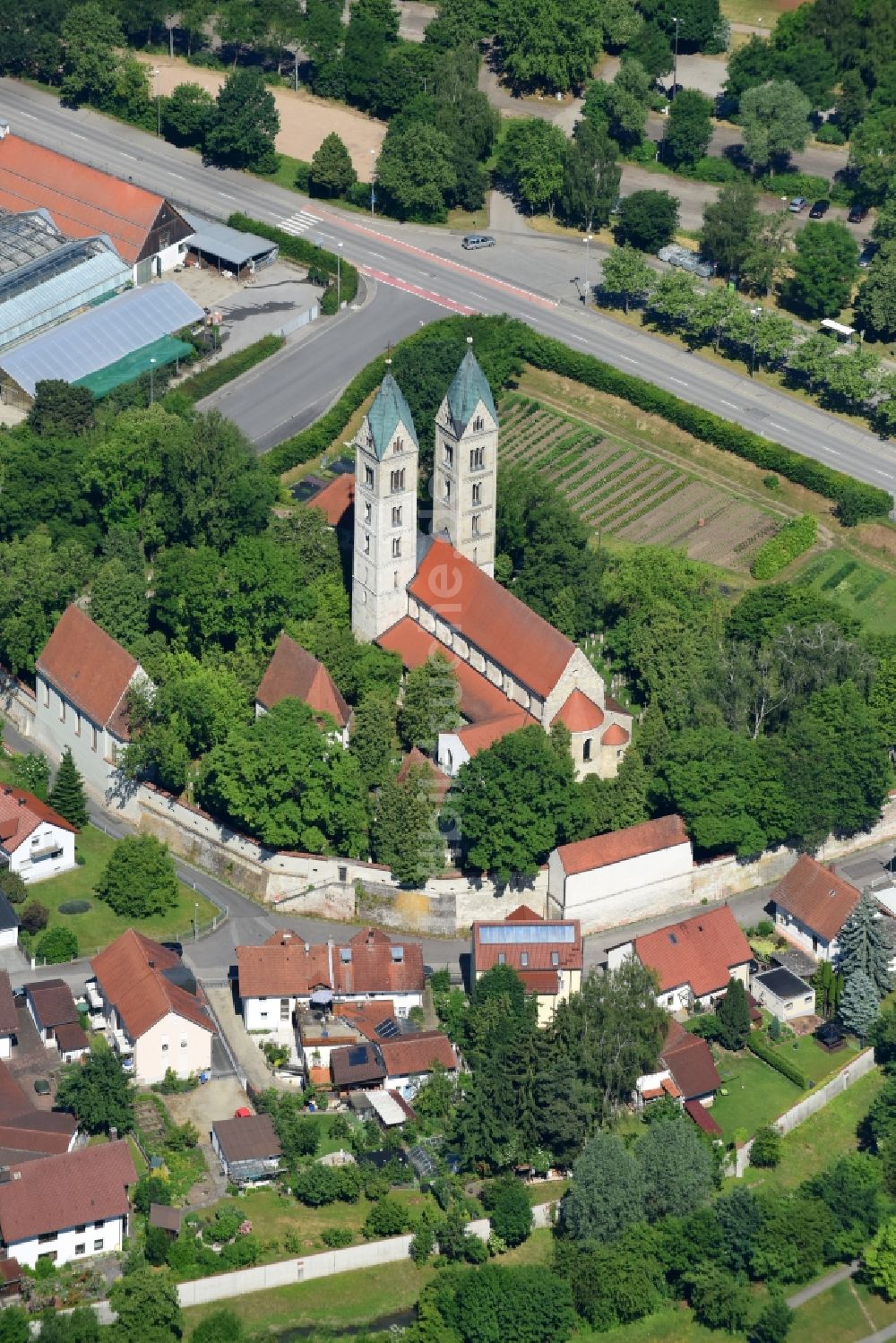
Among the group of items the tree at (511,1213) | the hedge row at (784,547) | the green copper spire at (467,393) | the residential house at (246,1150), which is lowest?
the tree at (511,1213)

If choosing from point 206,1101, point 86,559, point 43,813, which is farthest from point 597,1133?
point 86,559

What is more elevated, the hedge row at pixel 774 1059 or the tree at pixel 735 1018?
the tree at pixel 735 1018

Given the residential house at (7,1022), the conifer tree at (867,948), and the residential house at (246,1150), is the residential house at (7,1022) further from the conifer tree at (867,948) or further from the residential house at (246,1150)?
the conifer tree at (867,948)

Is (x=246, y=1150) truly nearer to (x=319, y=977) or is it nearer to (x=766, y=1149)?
(x=319, y=977)

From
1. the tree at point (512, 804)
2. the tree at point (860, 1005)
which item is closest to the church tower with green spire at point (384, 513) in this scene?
the tree at point (512, 804)

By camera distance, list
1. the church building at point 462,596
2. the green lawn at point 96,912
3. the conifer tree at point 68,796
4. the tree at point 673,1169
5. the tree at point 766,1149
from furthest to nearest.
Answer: the church building at point 462,596, the conifer tree at point 68,796, the green lawn at point 96,912, the tree at point 766,1149, the tree at point 673,1169

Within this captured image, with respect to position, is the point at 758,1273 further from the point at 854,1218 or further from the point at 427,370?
the point at 427,370

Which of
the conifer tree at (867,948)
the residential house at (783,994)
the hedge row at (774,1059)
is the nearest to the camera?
the hedge row at (774,1059)

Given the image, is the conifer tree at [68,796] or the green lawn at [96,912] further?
the conifer tree at [68,796]

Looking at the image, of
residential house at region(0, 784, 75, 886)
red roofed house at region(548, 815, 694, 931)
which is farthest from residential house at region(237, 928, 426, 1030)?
residential house at region(0, 784, 75, 886)
